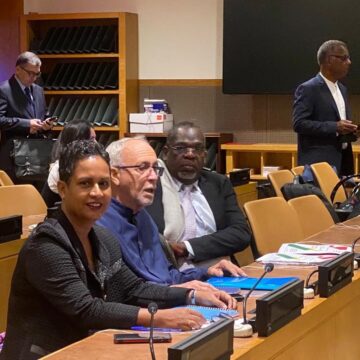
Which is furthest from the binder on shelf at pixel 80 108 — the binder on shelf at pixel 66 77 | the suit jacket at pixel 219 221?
the suit jacket at pixel 219 221

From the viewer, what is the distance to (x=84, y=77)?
928 cm

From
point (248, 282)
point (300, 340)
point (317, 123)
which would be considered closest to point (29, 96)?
point (317, 123)

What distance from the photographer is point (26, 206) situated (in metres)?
5.09

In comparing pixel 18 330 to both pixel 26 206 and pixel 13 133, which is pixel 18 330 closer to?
pixel 26 206

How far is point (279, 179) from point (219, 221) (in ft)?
5.90

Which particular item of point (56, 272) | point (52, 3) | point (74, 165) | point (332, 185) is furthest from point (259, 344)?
point (52, 3)

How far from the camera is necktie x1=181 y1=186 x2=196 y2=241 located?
13.5ft

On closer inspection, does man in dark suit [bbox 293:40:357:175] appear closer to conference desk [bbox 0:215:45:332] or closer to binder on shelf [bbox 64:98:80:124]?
conference desk [bbox 0:215:45:332]

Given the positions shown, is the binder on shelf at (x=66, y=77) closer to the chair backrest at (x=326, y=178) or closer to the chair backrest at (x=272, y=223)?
the chair backrest at (x=326, y=178)

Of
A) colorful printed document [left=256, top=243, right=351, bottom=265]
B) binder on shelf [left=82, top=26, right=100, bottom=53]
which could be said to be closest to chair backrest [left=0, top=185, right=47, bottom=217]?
colorful printed document [left=256, top=243, right=351, bottom=265]

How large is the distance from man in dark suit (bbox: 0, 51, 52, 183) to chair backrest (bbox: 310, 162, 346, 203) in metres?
2.16

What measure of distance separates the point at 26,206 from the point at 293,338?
2914 millimetres

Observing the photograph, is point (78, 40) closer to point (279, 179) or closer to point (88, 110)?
point (88, 110)

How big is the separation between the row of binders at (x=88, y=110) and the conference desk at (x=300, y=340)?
5922 millimetres
